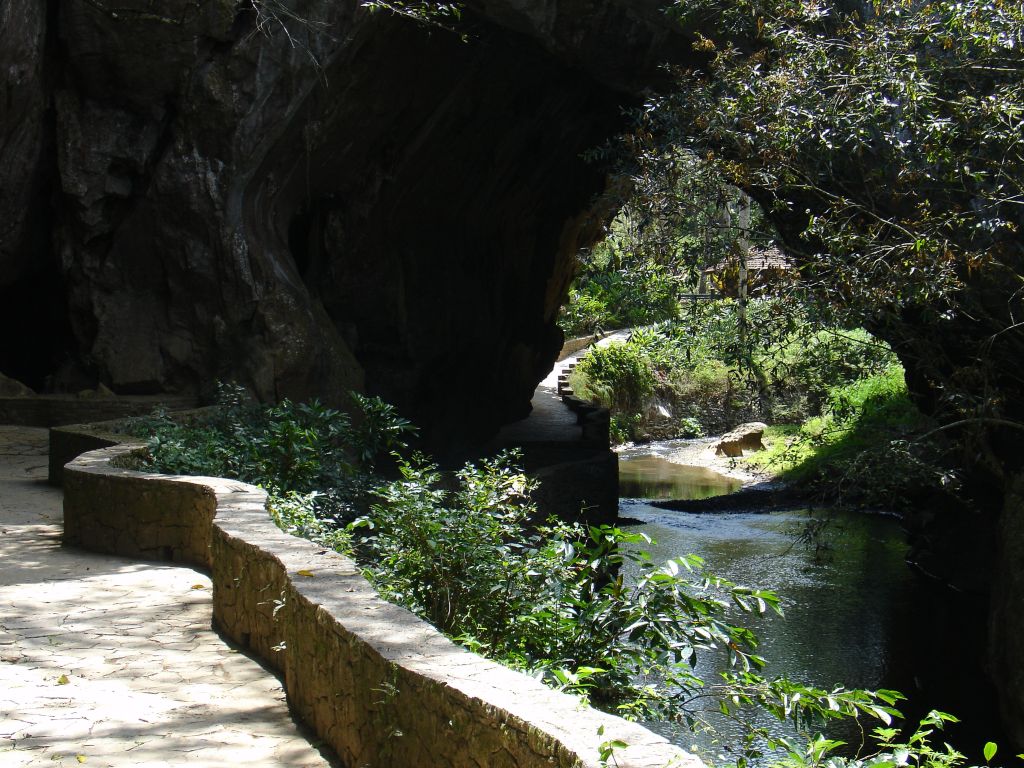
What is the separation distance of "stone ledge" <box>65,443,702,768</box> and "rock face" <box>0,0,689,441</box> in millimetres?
7360

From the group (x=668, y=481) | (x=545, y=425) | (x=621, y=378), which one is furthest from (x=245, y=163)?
(x=621, y=378)

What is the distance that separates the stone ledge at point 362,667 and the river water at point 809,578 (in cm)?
320

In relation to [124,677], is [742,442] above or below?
below

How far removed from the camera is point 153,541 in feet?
22.9

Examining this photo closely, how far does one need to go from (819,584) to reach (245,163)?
8533 millimetres

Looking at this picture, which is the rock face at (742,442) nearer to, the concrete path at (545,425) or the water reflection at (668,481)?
the water reflection at (668,481)

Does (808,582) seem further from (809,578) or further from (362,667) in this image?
(362,667)

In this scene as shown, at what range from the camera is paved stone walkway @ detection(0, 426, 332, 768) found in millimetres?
3986

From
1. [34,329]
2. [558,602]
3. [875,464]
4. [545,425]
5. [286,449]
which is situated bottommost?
[545,425]

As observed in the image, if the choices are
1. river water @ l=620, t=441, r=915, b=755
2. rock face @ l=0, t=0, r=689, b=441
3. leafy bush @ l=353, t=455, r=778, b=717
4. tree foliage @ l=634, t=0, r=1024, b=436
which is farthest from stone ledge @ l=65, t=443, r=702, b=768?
rock face @ l=0, t=0, r=689, b=441

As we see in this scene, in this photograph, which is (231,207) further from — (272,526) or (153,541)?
(272,526)

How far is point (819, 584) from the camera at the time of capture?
13.2 m

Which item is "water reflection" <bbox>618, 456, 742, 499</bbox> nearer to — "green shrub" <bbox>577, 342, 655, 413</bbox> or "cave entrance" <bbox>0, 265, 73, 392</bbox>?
"green shrub" <bbox>577, 342, 655, 413</bbox>

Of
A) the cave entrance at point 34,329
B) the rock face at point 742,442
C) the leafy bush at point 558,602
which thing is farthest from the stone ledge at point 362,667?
the rock face at point 742,442
